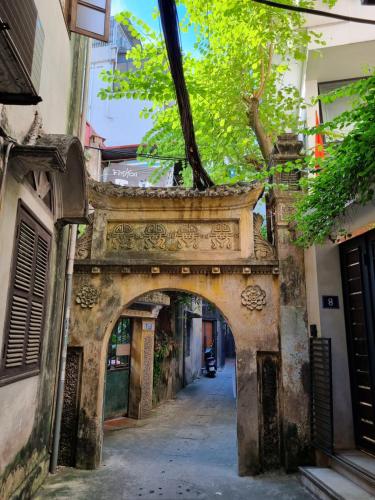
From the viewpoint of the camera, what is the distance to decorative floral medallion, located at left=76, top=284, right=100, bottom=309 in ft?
20.6

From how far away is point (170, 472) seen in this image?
572cm

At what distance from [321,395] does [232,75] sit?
6.69 meters

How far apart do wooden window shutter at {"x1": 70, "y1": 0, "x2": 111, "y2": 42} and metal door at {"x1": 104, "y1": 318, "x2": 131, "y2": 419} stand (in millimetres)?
6550

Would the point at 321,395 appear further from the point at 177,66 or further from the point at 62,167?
the point at 177,66

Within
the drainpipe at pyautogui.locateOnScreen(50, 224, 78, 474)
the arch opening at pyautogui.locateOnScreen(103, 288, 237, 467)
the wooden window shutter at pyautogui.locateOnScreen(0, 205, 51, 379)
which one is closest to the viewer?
the wooden window shutter at pyautogui.locateOnScreen(0, 205, 51, 379)

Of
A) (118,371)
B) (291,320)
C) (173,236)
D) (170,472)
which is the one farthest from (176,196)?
(118,371)

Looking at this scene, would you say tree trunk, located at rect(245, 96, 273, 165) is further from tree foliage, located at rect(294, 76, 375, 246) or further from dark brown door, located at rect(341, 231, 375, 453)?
dark brown door, located at rect(341, 231, 375, 453)

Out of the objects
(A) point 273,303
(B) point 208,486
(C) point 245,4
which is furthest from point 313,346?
(C) point 245,4

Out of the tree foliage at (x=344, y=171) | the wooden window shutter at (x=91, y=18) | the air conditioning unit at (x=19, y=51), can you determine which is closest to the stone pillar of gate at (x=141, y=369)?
the tree foliage at (x=344, y=171)

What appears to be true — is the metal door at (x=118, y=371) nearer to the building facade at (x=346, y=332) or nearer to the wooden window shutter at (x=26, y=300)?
the wooden window shutter at (x=26, y=300)

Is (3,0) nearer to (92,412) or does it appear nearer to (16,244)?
(16,244)

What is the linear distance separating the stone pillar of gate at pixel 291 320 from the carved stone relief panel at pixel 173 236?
80 centimetres

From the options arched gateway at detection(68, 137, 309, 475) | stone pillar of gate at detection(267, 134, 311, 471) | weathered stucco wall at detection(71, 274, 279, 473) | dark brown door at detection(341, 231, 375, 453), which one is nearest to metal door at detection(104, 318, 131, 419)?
weathered stucco wall at detection(71, 274, 279, 473)

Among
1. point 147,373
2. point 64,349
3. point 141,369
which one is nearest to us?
point 64,349
